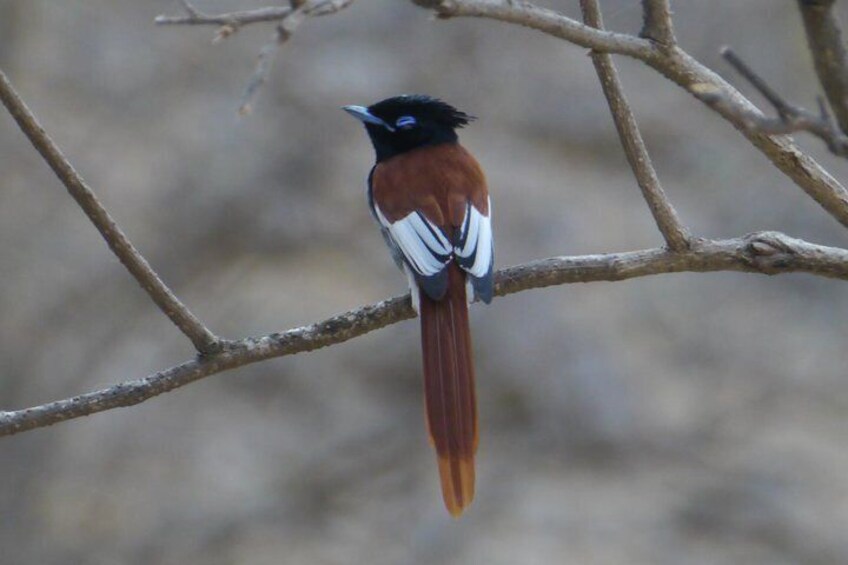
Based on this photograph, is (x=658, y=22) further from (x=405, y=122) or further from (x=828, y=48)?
(x=405, y=122)

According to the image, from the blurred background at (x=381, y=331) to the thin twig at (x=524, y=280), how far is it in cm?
360

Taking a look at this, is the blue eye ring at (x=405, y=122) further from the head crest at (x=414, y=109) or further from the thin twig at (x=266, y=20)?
the thin twig at (x=266, y=20)

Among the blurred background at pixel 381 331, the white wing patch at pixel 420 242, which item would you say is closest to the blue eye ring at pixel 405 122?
the white wing patch at pixel 420 242

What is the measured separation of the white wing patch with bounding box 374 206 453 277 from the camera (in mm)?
3334

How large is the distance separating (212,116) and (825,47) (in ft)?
18.6

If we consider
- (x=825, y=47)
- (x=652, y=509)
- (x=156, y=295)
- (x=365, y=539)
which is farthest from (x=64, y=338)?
(x=825, y=47)

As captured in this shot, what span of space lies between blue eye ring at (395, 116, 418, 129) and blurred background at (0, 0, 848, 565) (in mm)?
2602

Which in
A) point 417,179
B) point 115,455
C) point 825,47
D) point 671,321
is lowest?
point 115,455

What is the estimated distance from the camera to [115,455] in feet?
21.9

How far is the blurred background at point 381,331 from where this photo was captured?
647 centimetres

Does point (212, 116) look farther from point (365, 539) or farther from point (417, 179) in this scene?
point (417, 179)

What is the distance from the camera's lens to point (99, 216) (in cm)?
266

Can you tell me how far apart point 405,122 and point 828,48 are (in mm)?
2378

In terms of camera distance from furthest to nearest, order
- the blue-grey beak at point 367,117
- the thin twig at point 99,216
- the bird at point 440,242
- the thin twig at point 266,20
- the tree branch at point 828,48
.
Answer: the blue-grey beak at point 367,117, the bird at point 440,242, the thin twig at point 99,216, the tree branch at point 828,48, the thin twig at point 266,20
